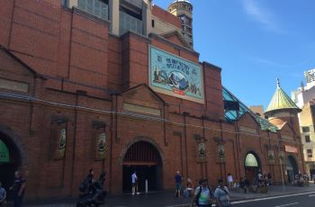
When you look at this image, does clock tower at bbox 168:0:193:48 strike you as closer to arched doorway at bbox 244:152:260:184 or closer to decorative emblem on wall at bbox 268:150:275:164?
decorative emblem on wall at bbox 268:150:275:164

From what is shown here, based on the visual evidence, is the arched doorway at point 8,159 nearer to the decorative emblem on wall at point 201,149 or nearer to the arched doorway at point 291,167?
the decorative emblem on wall at point 201,149

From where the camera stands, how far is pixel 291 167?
50.4m

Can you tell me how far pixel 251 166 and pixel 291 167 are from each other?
13075 mm

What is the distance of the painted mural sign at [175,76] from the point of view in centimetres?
3388

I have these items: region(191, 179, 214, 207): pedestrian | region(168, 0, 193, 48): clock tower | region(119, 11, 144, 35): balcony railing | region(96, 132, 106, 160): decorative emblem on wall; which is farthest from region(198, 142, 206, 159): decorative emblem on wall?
region(168, 0, 193, 48): clock tower

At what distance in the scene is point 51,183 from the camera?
2075cm

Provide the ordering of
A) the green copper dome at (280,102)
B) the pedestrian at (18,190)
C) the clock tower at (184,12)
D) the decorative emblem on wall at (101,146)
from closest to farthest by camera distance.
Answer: the pedestrian at (18,190)
the decorative emblem on wall at (101,146)
the green copper dome at (280,102)
the clock tower at (184,12)

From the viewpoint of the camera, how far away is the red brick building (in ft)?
66.6

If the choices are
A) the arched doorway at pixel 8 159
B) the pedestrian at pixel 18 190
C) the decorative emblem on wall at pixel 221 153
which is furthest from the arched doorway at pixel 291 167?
the pedestrian at pixel 18 190

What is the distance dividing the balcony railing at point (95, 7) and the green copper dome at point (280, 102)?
3322 centimetres

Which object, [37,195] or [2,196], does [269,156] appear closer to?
[37,195]

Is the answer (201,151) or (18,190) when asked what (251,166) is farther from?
(18,190)

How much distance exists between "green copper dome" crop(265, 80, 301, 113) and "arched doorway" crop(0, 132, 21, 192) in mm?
45051

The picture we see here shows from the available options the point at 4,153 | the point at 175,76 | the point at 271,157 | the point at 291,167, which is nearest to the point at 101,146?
the point at 4,153
